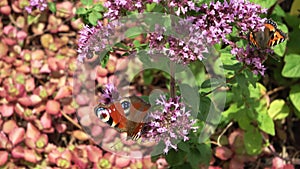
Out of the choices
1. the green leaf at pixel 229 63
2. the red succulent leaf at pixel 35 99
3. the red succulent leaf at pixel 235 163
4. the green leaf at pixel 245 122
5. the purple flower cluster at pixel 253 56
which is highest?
the purple flower cluster at pixel 253 56

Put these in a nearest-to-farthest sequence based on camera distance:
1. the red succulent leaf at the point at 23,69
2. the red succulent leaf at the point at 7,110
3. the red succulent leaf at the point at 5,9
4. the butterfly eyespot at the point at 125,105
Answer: the butterfly eyespot at the point at 125,105 < the red succulent leaf at the point at 7,110 < the red succulent leaf at the point at 23,69 < the red succulent leaf at the point at 5,9

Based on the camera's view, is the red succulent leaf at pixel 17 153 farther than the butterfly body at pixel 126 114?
Yes

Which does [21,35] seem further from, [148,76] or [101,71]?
[148,76]

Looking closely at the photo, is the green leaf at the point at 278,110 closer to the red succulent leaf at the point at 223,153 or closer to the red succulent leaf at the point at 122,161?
the red succulent leaf at the point at 223,153

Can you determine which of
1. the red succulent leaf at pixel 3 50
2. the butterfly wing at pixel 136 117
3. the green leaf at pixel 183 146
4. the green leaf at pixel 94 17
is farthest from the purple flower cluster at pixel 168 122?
the red succulent leaf at pixel 3 50

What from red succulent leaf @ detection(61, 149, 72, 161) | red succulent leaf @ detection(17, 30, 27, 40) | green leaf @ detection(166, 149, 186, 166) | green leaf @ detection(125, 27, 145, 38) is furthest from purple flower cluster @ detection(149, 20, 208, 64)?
red succulent leaf @ detection(17, 30, 27, 40)

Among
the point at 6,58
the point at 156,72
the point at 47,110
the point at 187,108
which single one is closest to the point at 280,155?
the point at 156,72

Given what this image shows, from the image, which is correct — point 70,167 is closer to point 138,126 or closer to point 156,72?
point 156,72
